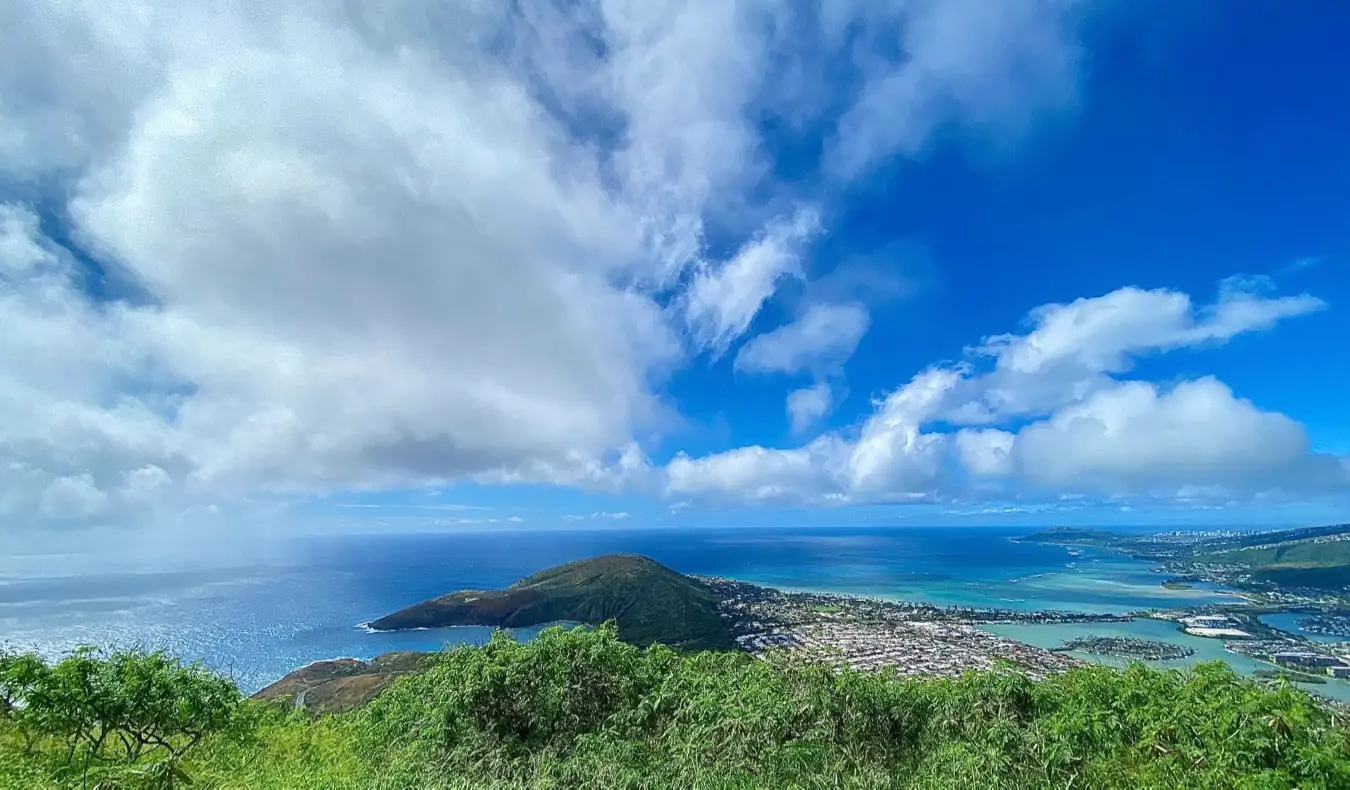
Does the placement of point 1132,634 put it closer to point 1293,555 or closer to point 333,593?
point 1293,555

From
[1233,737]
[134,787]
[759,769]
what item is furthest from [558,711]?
[1233,737]

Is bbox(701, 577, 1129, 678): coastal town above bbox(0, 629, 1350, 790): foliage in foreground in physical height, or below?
below

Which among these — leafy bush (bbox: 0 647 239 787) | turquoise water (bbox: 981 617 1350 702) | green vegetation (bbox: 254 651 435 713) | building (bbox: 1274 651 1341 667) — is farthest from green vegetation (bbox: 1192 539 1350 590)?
leafy bush (bbox: 0 647 239 787)

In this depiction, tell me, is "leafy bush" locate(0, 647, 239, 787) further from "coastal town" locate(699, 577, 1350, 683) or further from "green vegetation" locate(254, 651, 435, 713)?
"coastal town" locate(699, 577, 1350, 683)

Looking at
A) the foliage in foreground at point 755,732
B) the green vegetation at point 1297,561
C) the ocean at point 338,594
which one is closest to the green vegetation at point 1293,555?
the green vegetation at point 1297,561

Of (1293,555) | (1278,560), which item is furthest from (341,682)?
(1293,555)

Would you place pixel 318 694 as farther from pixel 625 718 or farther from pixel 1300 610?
pixel 1300 610
